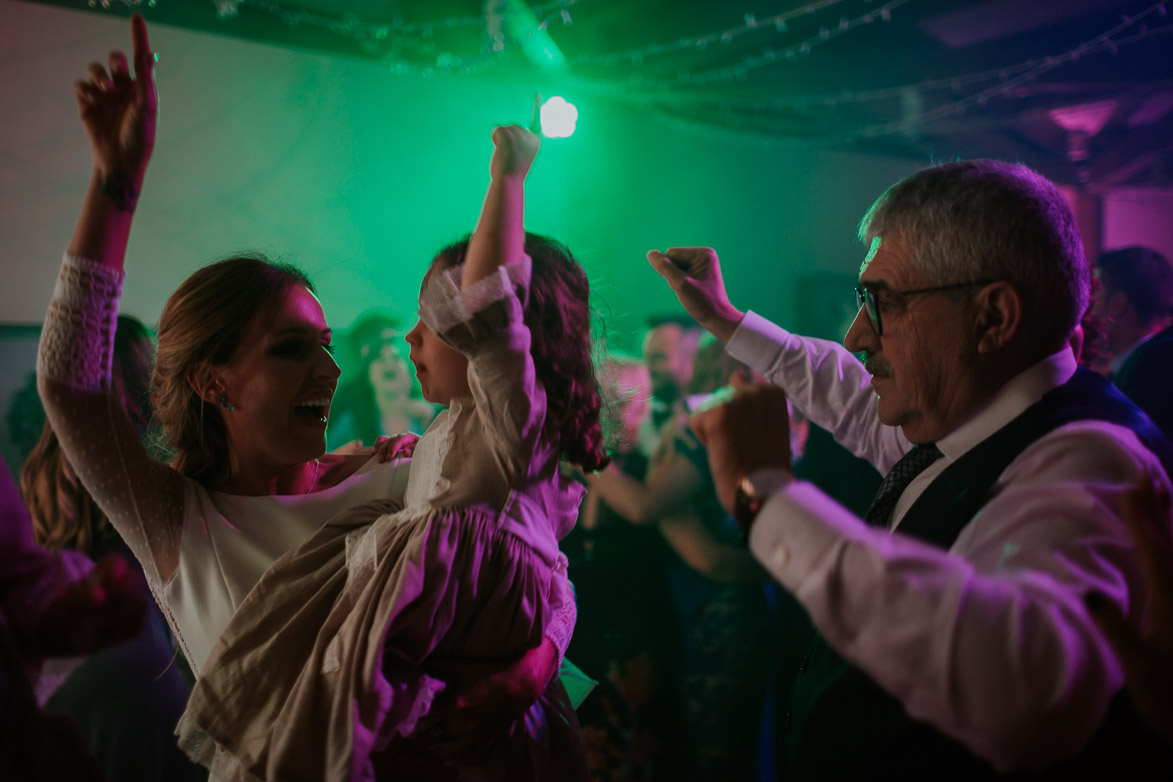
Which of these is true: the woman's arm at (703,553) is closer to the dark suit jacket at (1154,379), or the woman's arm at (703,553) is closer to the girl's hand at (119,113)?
the dark suit jacket at (1154,379)

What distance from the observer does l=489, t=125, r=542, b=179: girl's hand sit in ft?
3.38

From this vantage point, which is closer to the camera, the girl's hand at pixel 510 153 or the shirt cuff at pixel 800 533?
the shirt cuff at pixel 800 533

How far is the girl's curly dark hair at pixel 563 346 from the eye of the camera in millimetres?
1188

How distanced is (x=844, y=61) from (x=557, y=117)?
91 cm

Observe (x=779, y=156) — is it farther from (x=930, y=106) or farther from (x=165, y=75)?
(x=165, y=75)

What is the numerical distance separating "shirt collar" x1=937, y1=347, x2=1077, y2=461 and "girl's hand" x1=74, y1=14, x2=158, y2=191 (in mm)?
1348

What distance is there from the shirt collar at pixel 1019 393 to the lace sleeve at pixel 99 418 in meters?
1.31

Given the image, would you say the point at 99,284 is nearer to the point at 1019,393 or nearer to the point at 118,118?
the point at 118,118

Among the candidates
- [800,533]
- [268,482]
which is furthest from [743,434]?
[268,482]

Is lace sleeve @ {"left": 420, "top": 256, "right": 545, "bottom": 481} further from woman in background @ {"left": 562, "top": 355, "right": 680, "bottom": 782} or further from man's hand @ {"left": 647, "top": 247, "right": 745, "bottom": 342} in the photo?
woman in background @ {"left": 562, "top": 355, "right": 680, "bottom": 782}

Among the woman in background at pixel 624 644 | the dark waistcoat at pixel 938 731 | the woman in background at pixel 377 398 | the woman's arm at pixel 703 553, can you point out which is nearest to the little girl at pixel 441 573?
the dark waistcoat at pixel 938 731

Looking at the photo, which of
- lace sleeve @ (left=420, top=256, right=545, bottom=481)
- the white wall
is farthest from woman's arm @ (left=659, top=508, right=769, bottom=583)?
lace sleeve @ (left=420, top=256, right=545, bottom=481)

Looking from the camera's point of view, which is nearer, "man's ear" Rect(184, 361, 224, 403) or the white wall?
"man's ear" Rect(184, 361, 224, 403)

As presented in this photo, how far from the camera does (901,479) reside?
1.24 m
